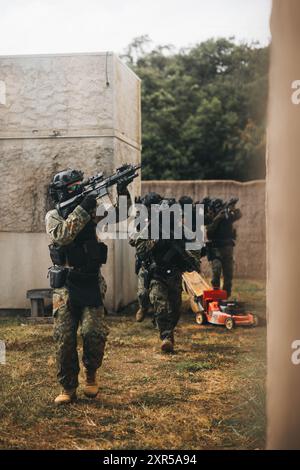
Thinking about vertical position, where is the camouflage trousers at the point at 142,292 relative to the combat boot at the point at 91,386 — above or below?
above

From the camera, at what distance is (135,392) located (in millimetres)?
6219

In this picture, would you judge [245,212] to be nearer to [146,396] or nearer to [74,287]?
[146,396]

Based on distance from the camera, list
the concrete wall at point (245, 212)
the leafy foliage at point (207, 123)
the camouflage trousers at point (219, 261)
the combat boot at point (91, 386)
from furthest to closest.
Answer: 1. the leafy foliage at point (207, 123)
2. the concrete wall at point (245, 212)
3. the camouflage trousers at point (219, 261)
4. the combat boot at point (91, 386)

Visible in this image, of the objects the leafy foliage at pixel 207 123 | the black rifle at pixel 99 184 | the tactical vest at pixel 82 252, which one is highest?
the leafy foliage at pixel 207 123

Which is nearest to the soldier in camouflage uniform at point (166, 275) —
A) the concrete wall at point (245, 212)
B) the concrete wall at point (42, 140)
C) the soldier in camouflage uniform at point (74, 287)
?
the soldier in camouflage uniform at point (74, 287)

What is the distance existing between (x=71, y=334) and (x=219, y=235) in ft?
20.3

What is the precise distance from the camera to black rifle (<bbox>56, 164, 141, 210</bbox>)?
5770 millimetres

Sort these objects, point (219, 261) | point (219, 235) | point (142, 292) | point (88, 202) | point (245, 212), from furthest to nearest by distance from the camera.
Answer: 1. point (245, 212)
2. point (219, 261)
3. point (219, 235)
4. point (142, 292)
5. point (88, 202)

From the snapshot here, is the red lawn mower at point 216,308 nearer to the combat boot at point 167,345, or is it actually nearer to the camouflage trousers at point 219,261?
the camouflage trousers at point 219,261

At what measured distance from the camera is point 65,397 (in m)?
5.79

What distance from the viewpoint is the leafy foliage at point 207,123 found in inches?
928

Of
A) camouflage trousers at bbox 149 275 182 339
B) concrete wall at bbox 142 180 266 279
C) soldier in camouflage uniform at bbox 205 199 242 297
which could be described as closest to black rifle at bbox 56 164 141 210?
camouflage trousers at bbox 149 275 182 339

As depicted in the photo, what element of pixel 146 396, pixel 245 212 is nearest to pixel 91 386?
pixel 146 396
